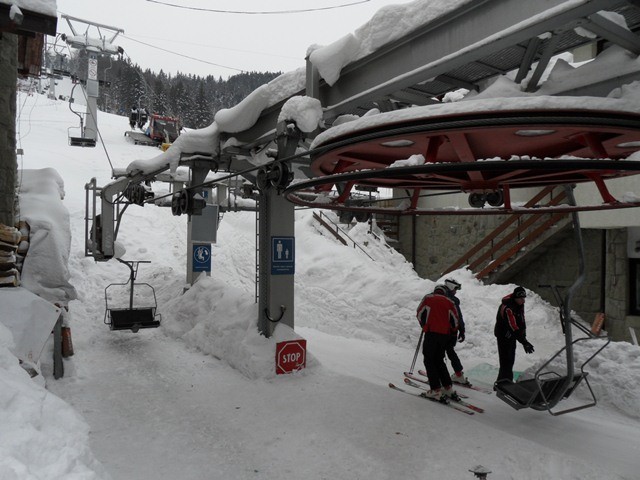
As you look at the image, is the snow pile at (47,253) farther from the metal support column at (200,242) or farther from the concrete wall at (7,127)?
the metal support column at (200,242)

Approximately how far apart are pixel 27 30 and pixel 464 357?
9.93 meters

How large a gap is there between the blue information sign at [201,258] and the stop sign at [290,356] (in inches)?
240

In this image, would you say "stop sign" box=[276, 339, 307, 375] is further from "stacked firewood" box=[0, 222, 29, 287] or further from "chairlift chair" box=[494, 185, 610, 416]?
"stacked firewood" box=[0, 222, 29, 287]

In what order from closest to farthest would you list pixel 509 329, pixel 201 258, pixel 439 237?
1. pixel 509 329
2. pixel 201 258
3. pixel 439 237

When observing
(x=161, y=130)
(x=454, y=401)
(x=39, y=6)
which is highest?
(x=161, y=130)

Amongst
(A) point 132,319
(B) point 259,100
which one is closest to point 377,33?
(B) point 259,100

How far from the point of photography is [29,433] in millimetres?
3049

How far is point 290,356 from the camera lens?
713 cm

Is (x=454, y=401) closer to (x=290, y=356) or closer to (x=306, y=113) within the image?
(x=290, y=356)

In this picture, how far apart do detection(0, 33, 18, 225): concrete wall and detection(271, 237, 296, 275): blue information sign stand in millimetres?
4367

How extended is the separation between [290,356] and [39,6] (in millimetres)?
5941

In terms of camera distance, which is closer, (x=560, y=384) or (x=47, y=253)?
(x=560, y=384)

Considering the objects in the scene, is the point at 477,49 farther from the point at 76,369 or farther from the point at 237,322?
the point at 76,369

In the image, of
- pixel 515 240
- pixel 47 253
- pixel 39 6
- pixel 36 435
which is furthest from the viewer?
pixel 515 240
